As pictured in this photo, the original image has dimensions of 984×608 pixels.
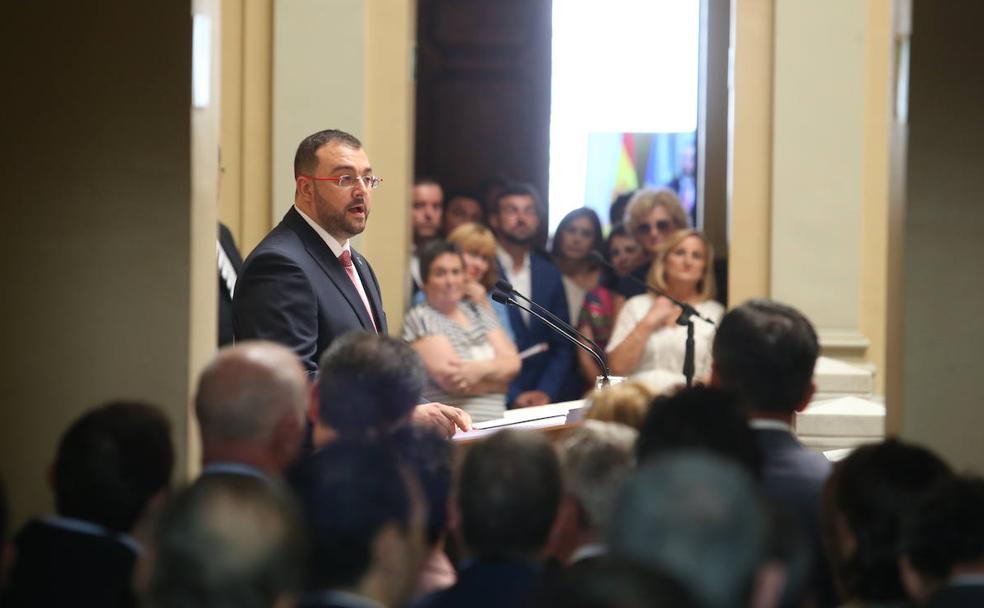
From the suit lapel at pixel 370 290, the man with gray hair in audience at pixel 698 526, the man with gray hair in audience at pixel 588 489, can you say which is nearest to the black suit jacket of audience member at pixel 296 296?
the suit lapel at pixel 370 290

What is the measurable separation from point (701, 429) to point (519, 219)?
4845 mm

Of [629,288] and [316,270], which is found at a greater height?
[316,270]

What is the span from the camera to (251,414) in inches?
122

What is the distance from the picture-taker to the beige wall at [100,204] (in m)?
4.09

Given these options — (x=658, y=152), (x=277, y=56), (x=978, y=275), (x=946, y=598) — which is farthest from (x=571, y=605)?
(x=658, y=152)

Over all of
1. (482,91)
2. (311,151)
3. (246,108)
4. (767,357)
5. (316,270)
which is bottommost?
(767,357)

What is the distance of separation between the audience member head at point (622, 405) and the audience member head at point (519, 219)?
4.24 m

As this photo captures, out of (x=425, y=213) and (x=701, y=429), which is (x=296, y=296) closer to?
(x=701, y=429)

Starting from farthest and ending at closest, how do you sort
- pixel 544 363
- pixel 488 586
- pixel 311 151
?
pixel 544 363 → pixel 311 151 → pixel 488 586

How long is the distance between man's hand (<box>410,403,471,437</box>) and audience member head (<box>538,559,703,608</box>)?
2.14 m

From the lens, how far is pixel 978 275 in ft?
13.8

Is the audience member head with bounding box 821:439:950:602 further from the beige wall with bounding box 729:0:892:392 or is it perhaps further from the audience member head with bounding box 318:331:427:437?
the beige wall with bounding box 729:0:892:392

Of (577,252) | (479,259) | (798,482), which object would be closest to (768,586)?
(798,482)

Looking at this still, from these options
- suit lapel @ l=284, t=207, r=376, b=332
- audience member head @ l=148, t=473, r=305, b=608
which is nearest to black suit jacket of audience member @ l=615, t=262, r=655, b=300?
suit lapel @ l=284, t=207, r=376, b=332
